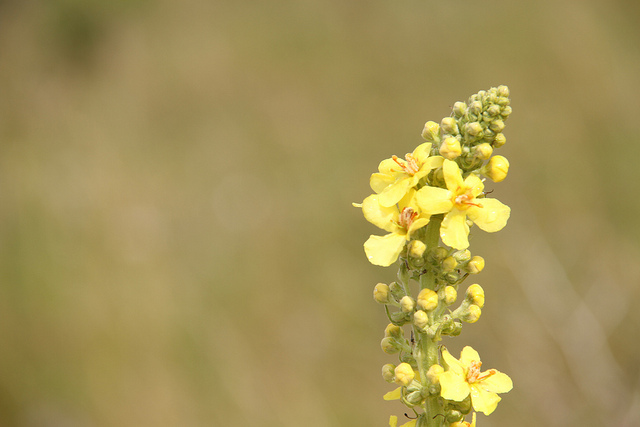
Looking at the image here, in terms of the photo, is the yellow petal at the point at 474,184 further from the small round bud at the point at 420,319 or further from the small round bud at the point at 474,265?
the small round bud at the point at 420,319

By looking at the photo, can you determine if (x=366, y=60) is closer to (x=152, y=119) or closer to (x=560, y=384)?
(x=152, y=119)

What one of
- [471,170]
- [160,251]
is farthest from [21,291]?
[471,170]

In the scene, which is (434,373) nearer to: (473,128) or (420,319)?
(420,319)

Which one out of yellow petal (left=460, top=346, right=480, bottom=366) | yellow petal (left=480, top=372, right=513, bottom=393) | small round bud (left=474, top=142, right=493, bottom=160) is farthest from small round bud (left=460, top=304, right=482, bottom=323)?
small round bud (left=474, top=142, right=493, bottom=160)

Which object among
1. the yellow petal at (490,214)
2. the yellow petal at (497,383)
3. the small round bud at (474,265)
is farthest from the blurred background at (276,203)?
the yellow petal at (490,214)

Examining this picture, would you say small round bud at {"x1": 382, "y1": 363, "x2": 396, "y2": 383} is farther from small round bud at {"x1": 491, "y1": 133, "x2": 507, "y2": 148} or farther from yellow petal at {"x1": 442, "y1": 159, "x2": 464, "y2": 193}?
small round bud at {"x1": 491, "y1": 133, "x2": 507, "y2": 148}

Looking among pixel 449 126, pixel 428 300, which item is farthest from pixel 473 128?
pixel 428 300
